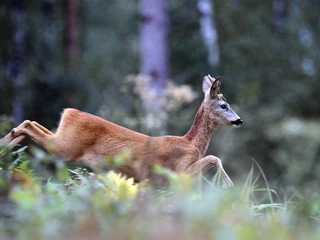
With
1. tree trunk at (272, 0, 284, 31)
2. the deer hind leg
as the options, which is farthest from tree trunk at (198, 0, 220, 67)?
the deer hind leg

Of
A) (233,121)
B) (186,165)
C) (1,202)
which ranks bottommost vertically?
(1,202)

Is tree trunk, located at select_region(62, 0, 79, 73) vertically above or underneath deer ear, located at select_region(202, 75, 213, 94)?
above

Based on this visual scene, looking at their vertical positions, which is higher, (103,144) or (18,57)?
(18,57)

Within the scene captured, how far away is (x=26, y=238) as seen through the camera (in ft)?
12.8

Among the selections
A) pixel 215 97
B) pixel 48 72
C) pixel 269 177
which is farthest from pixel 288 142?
pixel 215 97

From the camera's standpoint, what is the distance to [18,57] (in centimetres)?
1941

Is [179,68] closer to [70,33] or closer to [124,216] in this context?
[70,33]

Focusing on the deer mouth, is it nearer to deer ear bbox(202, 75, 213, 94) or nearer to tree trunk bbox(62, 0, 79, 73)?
deer ear bbox(202, 75, 213, 94)

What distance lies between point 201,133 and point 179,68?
53.2ft

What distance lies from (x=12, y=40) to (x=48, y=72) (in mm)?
1114

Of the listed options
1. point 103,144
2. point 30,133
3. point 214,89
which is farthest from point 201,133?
point 30,133

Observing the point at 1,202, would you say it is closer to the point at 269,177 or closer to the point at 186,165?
the point at 186,165

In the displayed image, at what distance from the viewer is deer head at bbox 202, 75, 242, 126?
8.61 m

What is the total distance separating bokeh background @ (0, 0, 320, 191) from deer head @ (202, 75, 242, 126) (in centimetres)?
445
